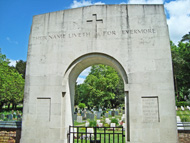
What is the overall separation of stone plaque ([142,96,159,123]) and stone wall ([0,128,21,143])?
516 cm

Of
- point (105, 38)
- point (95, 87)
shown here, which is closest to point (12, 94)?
point (95, 87)

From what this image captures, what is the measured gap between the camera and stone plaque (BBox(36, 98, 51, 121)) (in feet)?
19.8

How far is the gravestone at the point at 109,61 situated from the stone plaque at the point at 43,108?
0.04 m

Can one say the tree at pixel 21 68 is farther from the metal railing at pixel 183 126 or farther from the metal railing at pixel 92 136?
the metal railing at pixel 183 126

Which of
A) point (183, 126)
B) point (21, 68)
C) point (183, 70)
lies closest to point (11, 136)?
point (183, 126)

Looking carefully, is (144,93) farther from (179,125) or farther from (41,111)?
(41,111)

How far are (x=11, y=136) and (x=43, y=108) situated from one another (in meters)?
2.02

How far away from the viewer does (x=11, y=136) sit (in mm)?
6555

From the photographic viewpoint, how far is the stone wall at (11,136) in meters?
6.52

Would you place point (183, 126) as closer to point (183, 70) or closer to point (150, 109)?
point (150, 109)

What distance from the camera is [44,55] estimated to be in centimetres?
649

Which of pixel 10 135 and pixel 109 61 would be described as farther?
pixel 10 135

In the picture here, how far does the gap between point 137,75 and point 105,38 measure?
190cm

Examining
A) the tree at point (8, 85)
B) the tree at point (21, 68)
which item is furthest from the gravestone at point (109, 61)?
the tree at point (21, 68)
